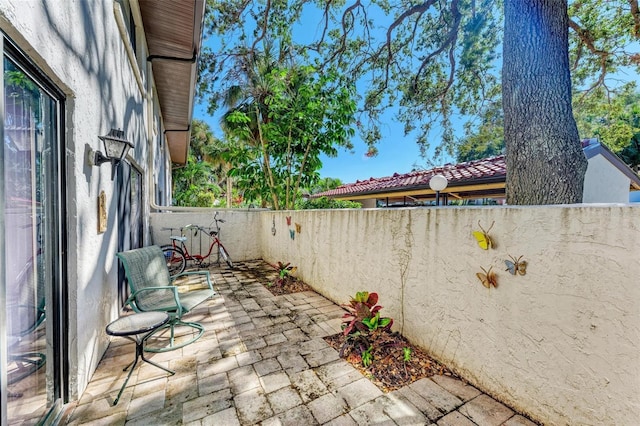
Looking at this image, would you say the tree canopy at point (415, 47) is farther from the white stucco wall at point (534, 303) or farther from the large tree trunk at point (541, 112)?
the white stucco wall at point (534, 303)

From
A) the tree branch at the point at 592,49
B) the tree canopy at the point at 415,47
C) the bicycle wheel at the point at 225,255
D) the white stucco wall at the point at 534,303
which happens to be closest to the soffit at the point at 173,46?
the tree canopy at the point at 415,47

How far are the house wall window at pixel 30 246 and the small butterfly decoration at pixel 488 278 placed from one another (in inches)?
120

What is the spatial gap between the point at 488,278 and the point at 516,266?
0.78 feet

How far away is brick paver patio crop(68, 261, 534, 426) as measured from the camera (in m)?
1.94

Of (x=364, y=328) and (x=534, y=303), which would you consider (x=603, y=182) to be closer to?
(x=534, y=303)

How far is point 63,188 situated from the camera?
2023 mm

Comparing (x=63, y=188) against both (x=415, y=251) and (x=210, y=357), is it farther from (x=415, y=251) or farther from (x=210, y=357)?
(x=415, y=251)

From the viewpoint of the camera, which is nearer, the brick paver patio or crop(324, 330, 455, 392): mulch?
the brick paver patio

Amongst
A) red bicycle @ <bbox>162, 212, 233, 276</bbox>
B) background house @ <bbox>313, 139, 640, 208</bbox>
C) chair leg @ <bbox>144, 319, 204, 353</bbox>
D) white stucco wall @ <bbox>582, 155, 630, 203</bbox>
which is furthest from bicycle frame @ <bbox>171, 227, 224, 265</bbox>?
white stucco wall @ <bbox>582, 155, 630, 203</bbox>

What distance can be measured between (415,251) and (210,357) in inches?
95.5

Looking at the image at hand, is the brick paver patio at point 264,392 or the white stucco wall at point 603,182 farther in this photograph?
the white stucco wall at point 603,182

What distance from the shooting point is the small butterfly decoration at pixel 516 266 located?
77.3 inches

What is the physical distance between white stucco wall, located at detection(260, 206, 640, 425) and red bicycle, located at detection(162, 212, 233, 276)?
5085 mm

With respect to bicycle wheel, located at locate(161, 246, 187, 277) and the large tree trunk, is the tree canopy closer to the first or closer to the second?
the large tree trunk
